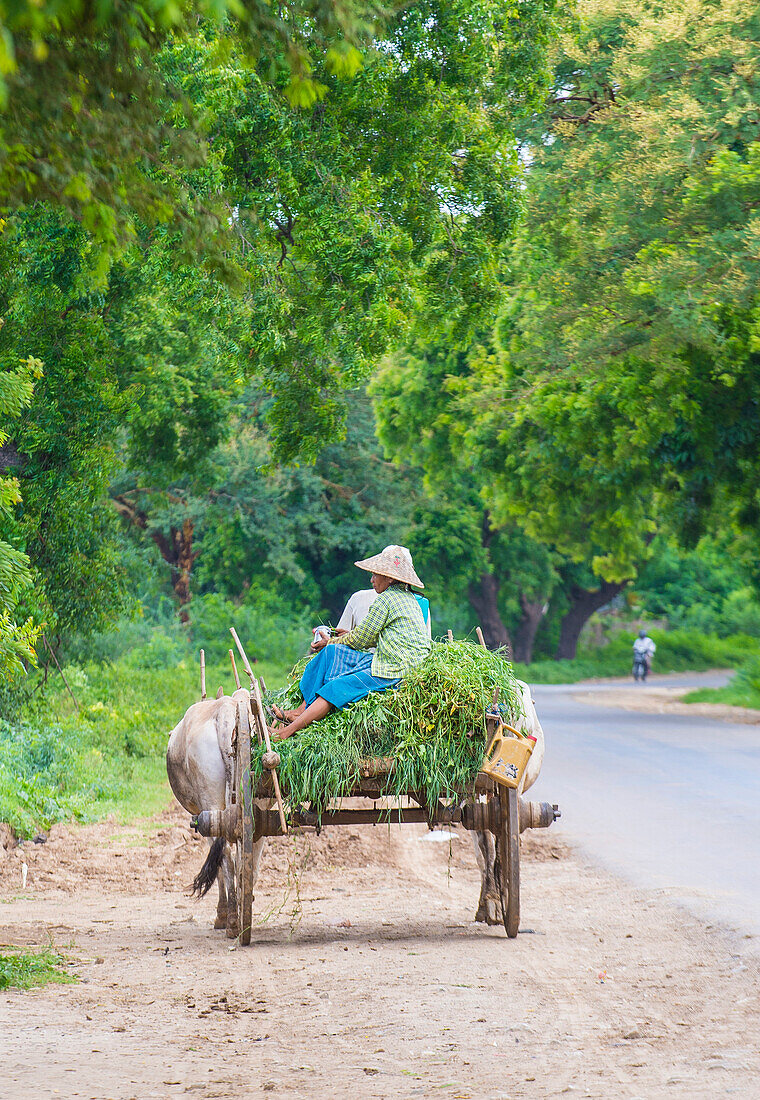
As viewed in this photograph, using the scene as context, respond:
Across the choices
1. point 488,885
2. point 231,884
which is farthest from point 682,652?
point 231,884

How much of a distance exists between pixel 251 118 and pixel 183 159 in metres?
6.75

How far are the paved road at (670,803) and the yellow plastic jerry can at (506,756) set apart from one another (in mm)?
1788

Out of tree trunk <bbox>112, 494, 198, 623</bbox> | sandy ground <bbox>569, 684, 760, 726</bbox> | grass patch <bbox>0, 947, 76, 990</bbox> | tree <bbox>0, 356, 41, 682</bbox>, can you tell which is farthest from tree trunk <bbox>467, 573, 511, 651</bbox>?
grass patch <bbox>0, 947, 76, 990</bbox>

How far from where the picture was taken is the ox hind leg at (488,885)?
7418 millimetres

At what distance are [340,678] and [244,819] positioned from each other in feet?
3.33

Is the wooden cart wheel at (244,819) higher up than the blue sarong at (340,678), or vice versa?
the blue sarong at (340,678)

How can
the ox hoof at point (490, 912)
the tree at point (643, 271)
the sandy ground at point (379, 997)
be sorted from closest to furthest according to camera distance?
the sandy ground at point (379, 997)
the ox hoof at point (490, 912)
the tree at point (643, 271)

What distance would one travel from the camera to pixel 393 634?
7215 mm

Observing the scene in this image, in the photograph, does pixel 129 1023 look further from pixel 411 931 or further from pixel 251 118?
pixel 251 118

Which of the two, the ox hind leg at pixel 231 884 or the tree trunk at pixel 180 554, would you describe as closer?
the ox hind leg at pixel 231 884

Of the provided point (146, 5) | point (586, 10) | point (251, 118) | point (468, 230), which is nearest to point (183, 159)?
point (146, 5)

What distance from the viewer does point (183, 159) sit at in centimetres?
448

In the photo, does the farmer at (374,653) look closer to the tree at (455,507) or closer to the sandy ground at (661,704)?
the tree at (455,507)

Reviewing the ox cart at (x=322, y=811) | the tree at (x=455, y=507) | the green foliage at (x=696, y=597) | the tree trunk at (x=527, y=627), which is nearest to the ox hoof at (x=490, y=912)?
the ox cart at (x=322, y=811)
